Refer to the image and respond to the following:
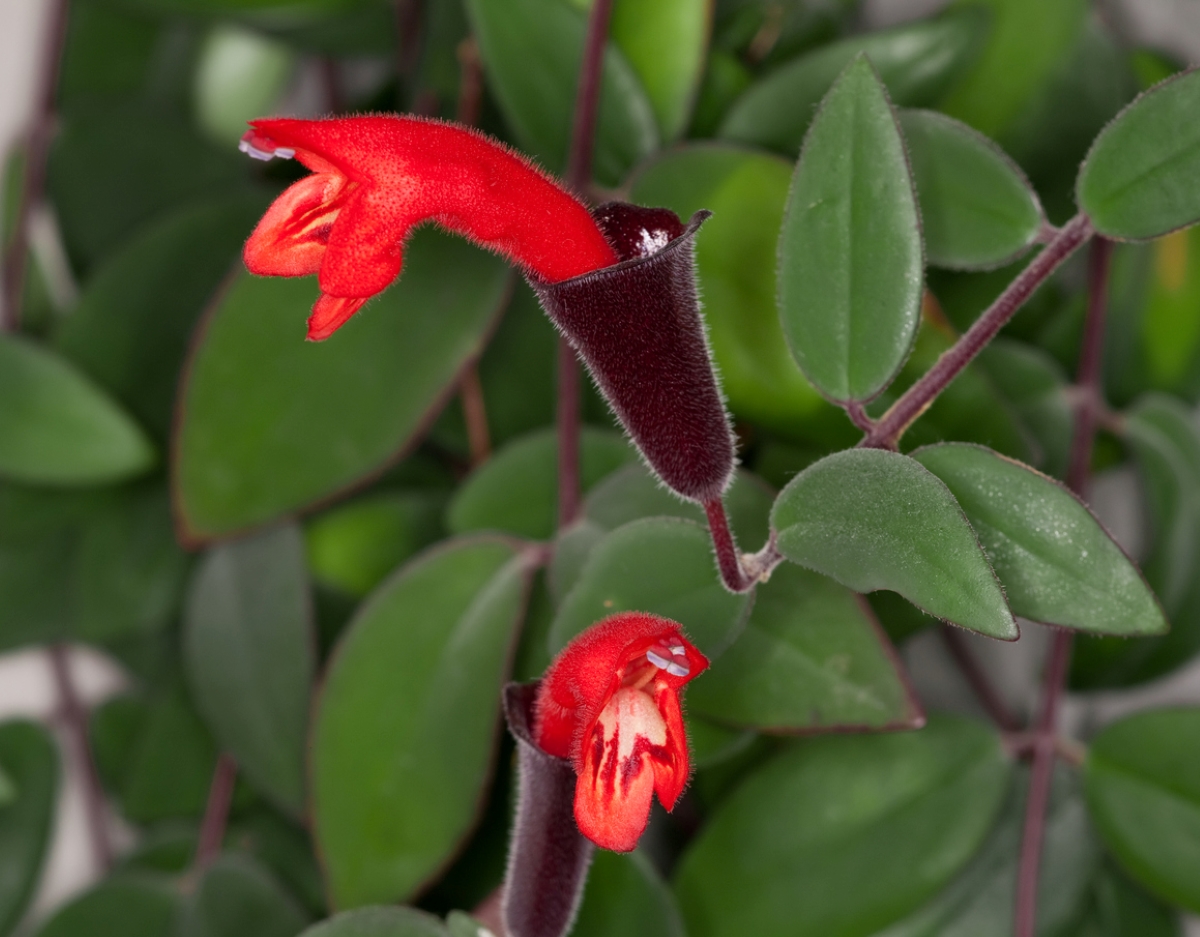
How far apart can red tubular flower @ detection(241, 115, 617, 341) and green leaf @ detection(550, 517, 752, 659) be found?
9 centimetres

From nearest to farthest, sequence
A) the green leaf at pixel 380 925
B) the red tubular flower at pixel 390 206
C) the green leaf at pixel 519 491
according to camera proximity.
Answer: the red tubular flower at pixel 390 206
the green leaf at pixel 380 925
the green leaf at pixel 519 491

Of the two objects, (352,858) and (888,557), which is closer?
(888,557)

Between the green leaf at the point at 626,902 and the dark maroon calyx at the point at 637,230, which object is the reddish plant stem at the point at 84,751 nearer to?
the green leaf at the point at 626,902

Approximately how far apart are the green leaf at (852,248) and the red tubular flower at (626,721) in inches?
3.9

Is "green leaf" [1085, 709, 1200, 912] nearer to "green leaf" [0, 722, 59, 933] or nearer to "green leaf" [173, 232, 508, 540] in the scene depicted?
"green leaf" [173, 232, 508, 540]

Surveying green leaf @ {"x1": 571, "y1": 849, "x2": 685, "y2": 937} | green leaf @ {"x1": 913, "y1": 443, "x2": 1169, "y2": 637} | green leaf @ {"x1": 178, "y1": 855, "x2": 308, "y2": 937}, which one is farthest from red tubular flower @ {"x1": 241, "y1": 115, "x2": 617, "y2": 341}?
green leaf @ {"x1": 178, "y1": 855, "x2": 308, "y2": 937}

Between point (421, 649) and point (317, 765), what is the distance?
6cm

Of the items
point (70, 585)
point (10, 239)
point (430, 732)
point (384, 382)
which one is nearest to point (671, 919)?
point (430, 732)

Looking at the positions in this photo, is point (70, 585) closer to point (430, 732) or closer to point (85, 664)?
point (85, 664)

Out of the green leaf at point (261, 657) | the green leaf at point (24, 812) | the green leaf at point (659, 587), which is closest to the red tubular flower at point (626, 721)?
the green leaf at point (659, 587)

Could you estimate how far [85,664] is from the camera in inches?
25.9

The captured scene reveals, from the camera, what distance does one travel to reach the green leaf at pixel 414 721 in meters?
0.43

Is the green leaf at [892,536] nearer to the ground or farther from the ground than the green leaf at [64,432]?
farther from the ground

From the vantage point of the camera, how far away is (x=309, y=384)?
48cm
